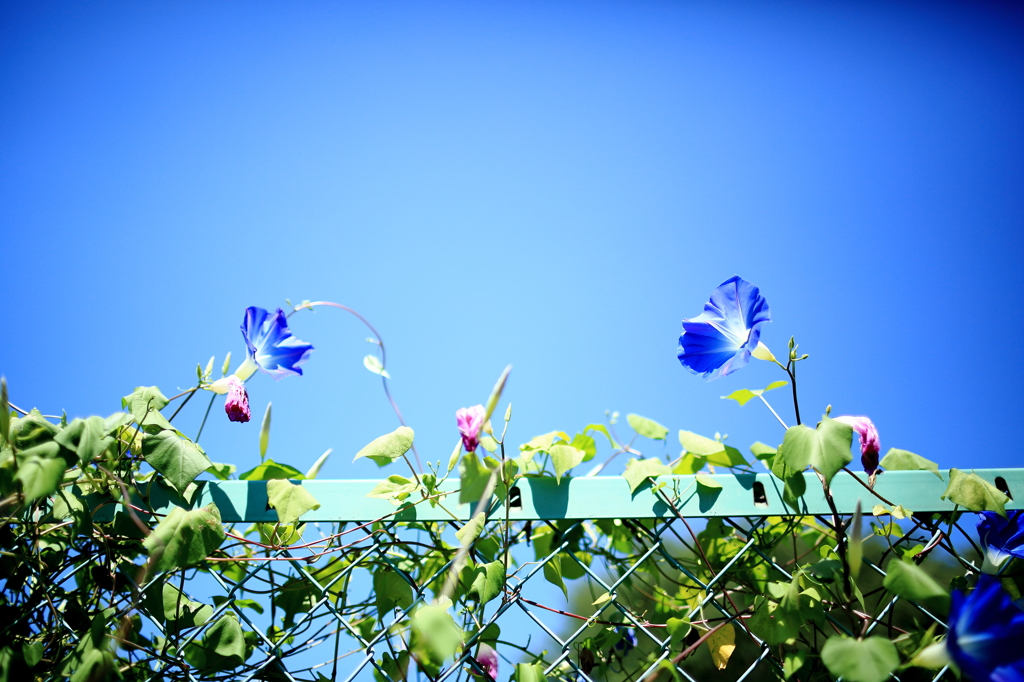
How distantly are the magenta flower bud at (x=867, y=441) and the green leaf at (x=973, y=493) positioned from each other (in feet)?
0.38

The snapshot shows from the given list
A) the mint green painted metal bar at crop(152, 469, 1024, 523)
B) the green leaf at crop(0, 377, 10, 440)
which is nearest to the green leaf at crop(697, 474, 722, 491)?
the mint green painted metal bar at crop(152, 469, 1024, 523)

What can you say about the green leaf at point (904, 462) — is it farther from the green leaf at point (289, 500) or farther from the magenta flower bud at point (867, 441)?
the green leaf at point (289, 500)

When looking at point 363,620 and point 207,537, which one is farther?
point 363,620

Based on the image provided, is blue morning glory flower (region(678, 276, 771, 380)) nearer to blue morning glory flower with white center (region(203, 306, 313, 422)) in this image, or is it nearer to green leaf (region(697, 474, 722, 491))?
green leaf (region(697, 474, 722, 491))

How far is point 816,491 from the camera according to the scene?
787mm

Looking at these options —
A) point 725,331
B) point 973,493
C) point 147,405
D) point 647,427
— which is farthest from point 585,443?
point 147,405

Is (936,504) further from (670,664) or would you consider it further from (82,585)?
(82,585)

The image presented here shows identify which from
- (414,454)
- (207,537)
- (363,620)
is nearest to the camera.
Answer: (207,537)

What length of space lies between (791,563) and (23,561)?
1068mm

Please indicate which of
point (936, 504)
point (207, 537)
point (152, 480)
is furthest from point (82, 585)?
point (936, 504)

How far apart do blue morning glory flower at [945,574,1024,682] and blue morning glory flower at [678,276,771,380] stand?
0.37 meters

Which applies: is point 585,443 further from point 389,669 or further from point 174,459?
point 174,459

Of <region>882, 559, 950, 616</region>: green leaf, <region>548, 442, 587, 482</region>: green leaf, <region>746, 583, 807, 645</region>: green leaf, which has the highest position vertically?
<region>548, 442, 587, 482</region>: green leaf

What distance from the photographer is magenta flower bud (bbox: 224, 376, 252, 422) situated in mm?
866
